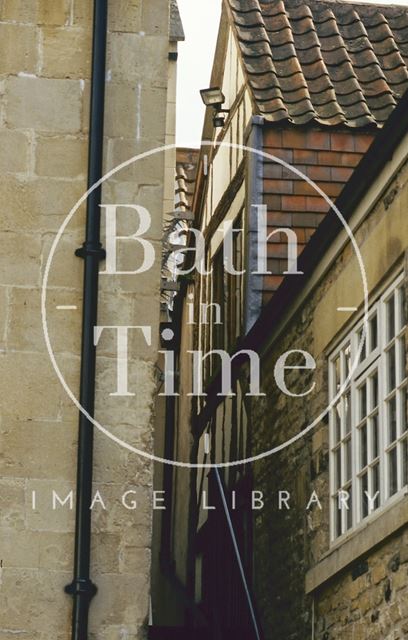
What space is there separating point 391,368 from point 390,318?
0.30 meters

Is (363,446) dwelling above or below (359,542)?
above

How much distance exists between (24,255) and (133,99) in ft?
3.66

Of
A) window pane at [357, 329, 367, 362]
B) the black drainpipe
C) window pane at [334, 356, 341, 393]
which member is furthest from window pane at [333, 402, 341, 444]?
the black drainpipe

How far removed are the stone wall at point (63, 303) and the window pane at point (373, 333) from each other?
5.08ft

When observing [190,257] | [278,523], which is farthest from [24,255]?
[190,257]

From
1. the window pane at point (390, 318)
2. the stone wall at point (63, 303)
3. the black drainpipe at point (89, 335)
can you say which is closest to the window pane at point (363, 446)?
the window pane at point (390, 318)

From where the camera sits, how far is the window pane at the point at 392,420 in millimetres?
8617

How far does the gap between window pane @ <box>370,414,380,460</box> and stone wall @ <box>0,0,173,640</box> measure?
1.57 metres

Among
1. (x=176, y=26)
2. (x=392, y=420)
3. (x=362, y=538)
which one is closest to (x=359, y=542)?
(x=362, y=538)

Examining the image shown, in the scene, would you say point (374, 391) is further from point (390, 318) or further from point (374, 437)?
point (390, 318)

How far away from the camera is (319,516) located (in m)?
9.84

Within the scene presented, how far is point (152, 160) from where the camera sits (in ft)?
27.5

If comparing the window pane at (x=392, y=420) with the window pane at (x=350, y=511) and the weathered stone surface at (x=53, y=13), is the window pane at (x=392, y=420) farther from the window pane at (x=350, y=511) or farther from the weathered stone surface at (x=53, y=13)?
the weathered stone surface at (x=53, y=13)

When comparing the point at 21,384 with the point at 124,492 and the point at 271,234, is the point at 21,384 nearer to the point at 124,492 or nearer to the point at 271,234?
the point at 124,492
